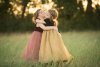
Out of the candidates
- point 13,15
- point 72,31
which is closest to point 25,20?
point 13,15

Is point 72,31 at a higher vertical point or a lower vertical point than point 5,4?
lower

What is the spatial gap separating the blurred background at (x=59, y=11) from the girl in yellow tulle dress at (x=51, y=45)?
0.12 m

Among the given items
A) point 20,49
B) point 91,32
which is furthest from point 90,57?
point 20,49

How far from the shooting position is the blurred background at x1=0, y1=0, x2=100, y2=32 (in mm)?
3600

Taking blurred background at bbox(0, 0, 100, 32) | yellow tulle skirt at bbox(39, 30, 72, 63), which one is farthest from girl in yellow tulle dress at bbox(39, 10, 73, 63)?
blurred background at bbox(0, 0, 100, 32)

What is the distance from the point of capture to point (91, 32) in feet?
12.4

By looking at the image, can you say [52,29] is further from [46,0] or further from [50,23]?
[46,0]

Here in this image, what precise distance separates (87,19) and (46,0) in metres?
0.38

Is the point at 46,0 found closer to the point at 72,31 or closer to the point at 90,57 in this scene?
the point at 72,31

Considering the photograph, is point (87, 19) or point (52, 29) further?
point (87, 19)

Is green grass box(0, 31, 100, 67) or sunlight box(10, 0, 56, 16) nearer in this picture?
green grass box(0, 31, 100, 67)

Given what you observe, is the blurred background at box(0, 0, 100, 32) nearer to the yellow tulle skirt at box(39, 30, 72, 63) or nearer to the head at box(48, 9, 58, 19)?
the head at box(48, 9, 58, 19)

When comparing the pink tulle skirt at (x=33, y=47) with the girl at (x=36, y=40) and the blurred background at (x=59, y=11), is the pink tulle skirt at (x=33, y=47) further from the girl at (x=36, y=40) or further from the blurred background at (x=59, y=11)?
the blurred background at (x=59, y=11)

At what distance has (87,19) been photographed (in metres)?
3.77
